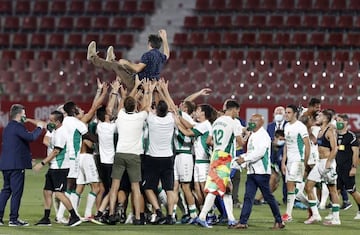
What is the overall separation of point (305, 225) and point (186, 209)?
2228 millimetres

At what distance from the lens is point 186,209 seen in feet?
60.6

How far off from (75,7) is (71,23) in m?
0.85

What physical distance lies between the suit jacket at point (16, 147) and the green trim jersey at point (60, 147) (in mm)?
299

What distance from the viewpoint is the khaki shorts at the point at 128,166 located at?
17.2 metres

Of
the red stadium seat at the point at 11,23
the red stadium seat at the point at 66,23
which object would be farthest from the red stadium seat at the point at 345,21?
Result: the red stadium seat at the point at 11,23

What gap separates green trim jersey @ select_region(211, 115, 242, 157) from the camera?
1672 cm

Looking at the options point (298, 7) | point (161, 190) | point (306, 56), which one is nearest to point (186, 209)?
point (161, 190)

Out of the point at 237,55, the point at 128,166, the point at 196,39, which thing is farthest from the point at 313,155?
the point at 196,39

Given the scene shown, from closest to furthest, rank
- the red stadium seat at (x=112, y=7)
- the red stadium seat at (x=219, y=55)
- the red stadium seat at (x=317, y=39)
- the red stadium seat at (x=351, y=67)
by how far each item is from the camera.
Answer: the red stadium seat at (x=351, y=67) → the red stadium seat at (x=317, y=39) → the red stadium seat at (x=219, y=55) → the red stadium seat at (x=112, y=7)

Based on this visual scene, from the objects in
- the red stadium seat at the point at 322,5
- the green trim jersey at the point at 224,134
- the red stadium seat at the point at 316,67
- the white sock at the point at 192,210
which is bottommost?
the white sock at the point at 192,210

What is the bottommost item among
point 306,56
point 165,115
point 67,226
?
point 67,226

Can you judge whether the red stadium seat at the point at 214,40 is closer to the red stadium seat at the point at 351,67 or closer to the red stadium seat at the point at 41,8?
the red stadium seat at the point at 351,67

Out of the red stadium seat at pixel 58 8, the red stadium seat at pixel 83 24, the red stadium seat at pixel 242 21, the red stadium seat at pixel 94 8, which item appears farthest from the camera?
the red stadium seat at pixel 58 8

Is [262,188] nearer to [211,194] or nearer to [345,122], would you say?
[211,194]
